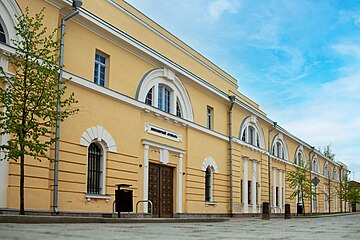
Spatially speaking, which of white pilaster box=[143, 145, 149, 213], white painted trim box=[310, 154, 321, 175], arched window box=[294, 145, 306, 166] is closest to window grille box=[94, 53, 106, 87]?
white pilaster box=[143, 145, 149, 213]

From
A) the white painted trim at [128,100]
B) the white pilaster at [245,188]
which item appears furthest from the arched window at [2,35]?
the white pilaster at [245,188]

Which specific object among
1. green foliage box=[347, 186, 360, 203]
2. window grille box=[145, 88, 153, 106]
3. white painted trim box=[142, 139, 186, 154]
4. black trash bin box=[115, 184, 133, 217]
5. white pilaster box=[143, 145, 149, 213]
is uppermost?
window grille box=[145, 88, 153, 106]

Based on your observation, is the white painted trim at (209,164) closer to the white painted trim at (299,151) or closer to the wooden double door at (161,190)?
the wooden double door at (161,190)

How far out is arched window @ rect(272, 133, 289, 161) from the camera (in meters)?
39.8

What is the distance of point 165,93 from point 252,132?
1267 cm

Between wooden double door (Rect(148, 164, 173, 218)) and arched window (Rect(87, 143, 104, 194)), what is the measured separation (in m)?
3.87

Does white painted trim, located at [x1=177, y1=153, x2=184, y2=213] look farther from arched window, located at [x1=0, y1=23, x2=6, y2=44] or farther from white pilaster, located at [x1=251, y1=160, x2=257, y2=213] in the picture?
arched window, located at [x1=0, y1=23, x2=6, y2=44]

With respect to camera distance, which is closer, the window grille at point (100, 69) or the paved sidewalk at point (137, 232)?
the paved sidewalk at point (137, 232)

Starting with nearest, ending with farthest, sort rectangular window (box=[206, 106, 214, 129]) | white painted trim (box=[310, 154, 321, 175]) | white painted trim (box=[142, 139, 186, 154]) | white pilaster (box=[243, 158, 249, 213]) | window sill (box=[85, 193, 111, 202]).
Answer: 1. window sill (box=[85, 193, 111, 202])
2. white painted trim (box=[142, 139, 186, 154])
3. rectangular window (box=[206, 106, 214, 129])
4. white pilaster (box=[243, 158, 249, 213])
5. white painted trim (box=[310, 154, 321, 175])

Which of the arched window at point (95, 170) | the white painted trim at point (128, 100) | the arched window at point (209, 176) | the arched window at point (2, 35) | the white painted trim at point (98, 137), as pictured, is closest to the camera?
the arched window at point (2, 35)

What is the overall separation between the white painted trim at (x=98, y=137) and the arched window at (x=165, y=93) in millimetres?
2738

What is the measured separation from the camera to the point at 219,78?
2947 cm

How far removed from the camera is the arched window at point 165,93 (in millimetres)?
21469

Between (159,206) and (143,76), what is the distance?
19.8 ft
